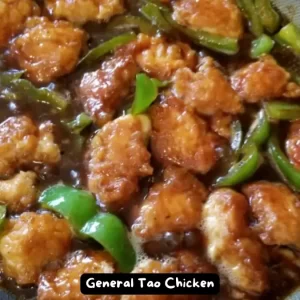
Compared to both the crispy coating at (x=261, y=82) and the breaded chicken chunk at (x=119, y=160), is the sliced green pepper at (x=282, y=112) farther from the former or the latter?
the breaded chicken chunk at (x=119, y=160)

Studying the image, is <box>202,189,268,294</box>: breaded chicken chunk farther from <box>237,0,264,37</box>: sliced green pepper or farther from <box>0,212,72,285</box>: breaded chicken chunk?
<box>237,0,264,37</box>: sliced green pepper

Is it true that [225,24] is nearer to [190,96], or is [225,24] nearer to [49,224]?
[190,96]

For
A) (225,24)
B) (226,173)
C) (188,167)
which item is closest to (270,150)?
(226,173)

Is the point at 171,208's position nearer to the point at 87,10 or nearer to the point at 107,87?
the point at 107,87

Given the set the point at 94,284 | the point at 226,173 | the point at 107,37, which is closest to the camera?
the point at 94,284

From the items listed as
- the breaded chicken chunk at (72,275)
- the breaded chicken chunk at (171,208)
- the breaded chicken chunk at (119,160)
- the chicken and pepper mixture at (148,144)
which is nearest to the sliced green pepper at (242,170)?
the chicken and pepper mixture at (148,144)

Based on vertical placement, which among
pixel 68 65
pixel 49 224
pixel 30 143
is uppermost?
pixel 68 65
